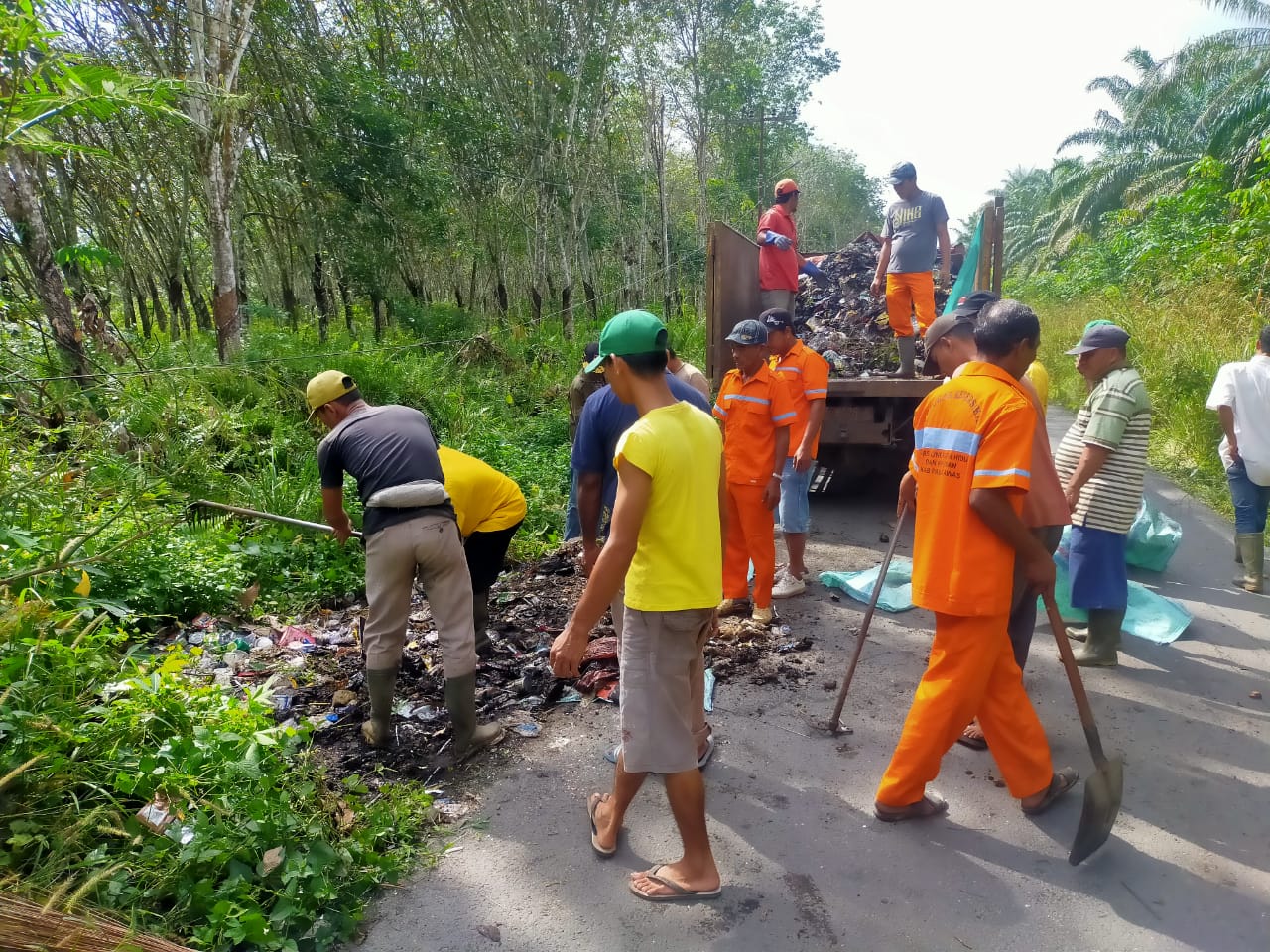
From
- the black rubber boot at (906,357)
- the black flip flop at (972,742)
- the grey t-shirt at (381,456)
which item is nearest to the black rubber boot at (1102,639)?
the black flip flop at (972,742)

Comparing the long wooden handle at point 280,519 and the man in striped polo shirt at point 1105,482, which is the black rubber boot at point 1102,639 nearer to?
the man in striped polo shirt at point 1105,482

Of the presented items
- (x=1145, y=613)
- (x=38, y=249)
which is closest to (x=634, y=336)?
(x=1145, y=613)

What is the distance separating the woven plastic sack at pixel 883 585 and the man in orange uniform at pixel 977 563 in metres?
1.99

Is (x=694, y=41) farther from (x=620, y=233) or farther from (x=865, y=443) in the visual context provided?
(x=865, y=443)

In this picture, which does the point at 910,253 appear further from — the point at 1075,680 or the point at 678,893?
the point at 678,893

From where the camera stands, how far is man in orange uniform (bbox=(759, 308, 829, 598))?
178 inches

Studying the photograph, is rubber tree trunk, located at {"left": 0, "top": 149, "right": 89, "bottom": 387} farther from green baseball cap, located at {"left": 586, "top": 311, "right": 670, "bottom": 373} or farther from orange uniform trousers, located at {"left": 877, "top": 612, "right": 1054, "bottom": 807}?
orange uniform trousers, located at {"left": 877, "top": 612, "right": 1054, "bottom": 807}

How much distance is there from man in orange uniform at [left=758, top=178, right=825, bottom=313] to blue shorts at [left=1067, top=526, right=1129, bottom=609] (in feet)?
12.1

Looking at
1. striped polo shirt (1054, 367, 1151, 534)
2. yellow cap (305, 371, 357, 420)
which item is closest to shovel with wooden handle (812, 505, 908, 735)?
striped polo shirt (1054, 367, 1151, 534)

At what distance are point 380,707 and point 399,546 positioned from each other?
73 cm

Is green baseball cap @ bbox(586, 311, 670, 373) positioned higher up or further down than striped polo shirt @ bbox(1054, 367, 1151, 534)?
higher up

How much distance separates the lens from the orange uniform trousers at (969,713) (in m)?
2.61

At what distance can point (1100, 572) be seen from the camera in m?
3.78

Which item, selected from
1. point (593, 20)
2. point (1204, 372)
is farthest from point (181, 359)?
point (1204, 372)
